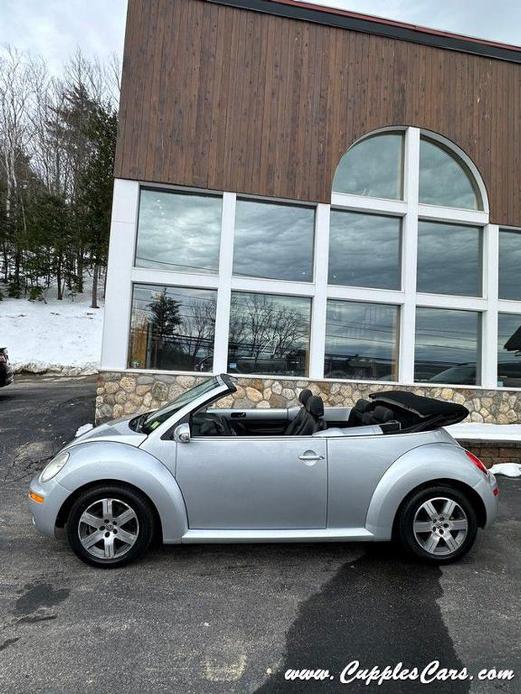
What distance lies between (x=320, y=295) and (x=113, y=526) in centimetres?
610

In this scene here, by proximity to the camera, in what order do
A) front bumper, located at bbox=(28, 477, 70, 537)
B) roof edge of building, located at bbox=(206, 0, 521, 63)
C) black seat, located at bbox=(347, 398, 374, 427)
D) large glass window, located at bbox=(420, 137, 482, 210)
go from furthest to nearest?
large glass window, located at bbox=(420, 137, 482, 210) → roof edge of building, located at bbox=(206, 0, 521, 63) → black seat, located at bbox=(347, 398, 374, 427) → front bumper, located at bbox=(28, 477, 70, 537)

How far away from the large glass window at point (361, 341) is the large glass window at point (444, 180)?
106 inches

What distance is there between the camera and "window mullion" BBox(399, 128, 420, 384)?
27.7 feet

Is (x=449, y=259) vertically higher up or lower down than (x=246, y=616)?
higher up

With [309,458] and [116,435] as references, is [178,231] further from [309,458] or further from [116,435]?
[309,458]

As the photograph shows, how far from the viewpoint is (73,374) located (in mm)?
16062

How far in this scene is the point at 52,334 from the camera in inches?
769

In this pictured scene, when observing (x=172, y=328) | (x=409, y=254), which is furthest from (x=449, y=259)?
(x=172, y=328)

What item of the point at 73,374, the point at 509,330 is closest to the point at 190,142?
the point at 509,330

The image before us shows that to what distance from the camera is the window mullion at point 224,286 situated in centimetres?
800

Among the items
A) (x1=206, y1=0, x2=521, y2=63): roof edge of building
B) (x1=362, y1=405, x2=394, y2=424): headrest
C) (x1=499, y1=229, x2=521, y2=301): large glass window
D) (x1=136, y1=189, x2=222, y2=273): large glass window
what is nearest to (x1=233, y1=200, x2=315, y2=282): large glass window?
(x1=136, y1=189, x2=222, y2=273): large glass window

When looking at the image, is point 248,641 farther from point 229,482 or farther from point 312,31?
point 312,31

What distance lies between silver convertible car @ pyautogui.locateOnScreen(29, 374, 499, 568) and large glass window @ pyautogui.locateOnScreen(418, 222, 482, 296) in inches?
244

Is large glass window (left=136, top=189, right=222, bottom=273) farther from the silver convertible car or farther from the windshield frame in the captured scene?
the silver convertible car
